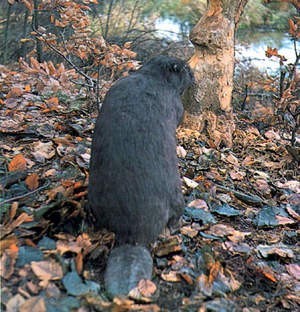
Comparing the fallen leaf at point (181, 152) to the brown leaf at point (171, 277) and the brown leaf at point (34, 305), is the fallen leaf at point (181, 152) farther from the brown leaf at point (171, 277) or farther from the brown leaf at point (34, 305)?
the brown leaf at point (34, 305)

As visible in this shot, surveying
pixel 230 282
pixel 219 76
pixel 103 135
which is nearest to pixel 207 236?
pixel 230 282

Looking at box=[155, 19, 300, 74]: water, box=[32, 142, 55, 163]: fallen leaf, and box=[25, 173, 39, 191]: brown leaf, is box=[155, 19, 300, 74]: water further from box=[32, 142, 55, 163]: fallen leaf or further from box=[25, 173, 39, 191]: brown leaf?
box=[25, 173, 39, 191]: brown leaf

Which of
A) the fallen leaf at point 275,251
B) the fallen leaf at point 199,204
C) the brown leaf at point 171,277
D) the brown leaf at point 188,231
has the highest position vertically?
the fallen leaf at point 199,204

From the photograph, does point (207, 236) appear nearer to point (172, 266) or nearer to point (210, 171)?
point (172, 266)

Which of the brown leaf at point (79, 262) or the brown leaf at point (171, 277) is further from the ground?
the brown leaf at point (79, 262)

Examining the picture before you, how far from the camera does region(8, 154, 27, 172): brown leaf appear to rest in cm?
283

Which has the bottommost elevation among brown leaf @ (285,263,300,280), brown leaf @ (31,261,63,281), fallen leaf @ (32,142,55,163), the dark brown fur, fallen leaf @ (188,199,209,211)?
brown leaf @ (285,263,300,280)

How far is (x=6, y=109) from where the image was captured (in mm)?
4027

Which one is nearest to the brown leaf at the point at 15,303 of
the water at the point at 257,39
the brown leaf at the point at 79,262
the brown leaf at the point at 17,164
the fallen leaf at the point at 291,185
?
the brown leaf at the point at 79,262

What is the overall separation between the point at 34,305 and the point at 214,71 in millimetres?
2770

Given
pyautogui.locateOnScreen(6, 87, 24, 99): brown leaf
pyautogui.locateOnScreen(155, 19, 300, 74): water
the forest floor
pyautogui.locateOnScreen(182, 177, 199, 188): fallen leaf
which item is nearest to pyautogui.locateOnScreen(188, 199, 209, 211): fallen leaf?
the forest floor

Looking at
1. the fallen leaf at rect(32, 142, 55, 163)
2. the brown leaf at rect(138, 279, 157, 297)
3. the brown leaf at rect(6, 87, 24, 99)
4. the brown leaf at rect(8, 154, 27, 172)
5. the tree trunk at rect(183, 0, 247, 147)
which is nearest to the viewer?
the brown leaf at rect(138, 279, 157, 297)

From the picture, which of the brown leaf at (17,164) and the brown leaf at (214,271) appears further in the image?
the brown leaf at (17,164)

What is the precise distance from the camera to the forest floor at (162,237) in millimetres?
2012
